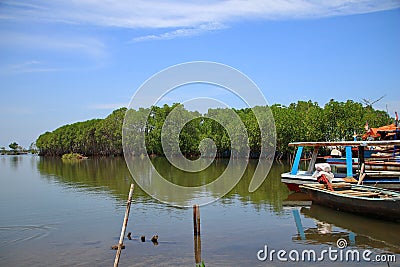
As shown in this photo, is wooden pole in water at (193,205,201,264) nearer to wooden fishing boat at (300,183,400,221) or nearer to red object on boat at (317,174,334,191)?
wooden fishing boat at (300,183,400,221)

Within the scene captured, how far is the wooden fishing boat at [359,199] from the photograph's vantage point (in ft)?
41.9

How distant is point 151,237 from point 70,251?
2.36m

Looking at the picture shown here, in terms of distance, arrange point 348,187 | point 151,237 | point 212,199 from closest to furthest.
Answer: point 151,237
point 348,187
point 212,199

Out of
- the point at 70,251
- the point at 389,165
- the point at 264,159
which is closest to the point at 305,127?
the point at 264,159

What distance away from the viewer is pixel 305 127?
4712cm

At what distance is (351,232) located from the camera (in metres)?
12.7

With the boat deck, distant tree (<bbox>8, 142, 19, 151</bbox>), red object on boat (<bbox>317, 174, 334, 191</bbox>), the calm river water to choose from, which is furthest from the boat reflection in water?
distant tree (<bbox>8, 142, 19, 151</bbox>)

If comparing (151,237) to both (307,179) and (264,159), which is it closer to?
(307,179)

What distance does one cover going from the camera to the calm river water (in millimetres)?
10820

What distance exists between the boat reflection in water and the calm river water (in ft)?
0.08

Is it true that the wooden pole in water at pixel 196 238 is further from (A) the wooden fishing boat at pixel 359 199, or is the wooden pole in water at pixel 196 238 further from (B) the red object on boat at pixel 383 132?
(B) the red object on boat at pixel 383 132

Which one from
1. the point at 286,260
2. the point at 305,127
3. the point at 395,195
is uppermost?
the point at 305,127

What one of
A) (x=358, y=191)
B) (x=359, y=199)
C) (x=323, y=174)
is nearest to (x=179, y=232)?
(x=359, y=199)

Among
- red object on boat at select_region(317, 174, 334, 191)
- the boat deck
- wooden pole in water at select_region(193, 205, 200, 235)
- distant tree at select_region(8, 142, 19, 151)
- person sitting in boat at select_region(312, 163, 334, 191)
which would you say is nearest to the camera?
wooden pole in water at select_region(193, 205, 200, 235)
